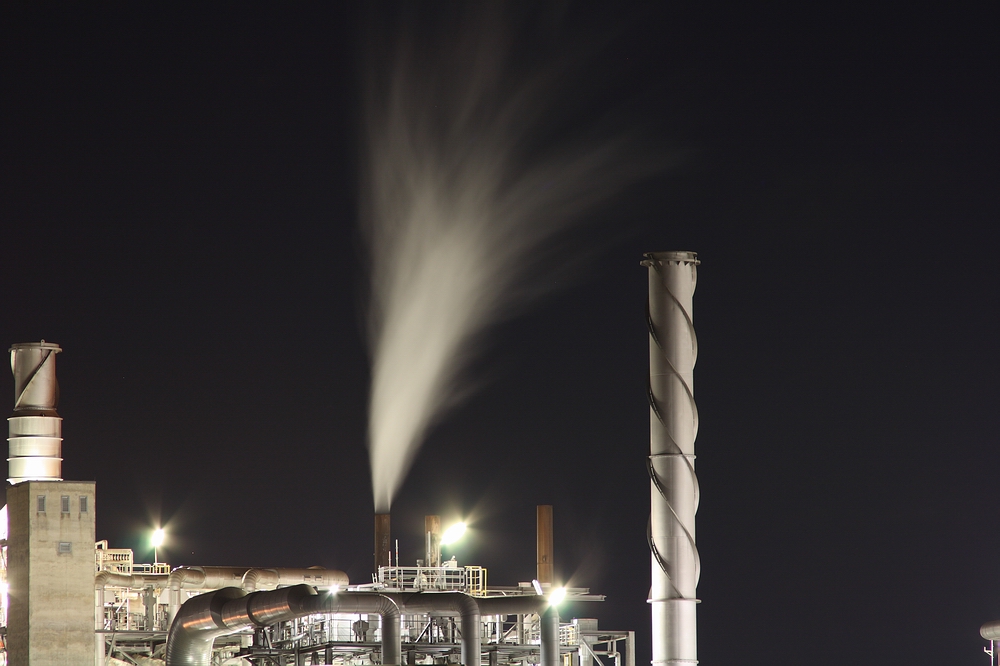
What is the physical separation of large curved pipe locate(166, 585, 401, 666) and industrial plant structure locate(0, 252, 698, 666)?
4 cm

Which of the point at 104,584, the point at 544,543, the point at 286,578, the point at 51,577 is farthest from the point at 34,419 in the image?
the point at 544,543

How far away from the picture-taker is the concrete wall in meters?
46.6

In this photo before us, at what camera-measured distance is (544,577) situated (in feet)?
214

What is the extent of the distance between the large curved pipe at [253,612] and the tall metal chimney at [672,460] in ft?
32.9

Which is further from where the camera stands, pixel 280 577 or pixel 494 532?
pixel 494 532

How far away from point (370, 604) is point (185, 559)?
5762cm

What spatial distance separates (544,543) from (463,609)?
22975 mm

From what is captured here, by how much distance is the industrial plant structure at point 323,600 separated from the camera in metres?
43.0

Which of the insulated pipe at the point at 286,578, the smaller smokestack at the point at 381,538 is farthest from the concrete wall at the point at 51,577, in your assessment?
the smaller smokestack at the point at 381,538

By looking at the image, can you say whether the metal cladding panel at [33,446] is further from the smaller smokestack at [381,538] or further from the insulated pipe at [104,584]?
the smaller smokestack at [381,538]

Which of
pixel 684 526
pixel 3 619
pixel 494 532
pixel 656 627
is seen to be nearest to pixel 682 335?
pixel 684 526

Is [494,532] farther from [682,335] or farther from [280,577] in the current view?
[682,335]

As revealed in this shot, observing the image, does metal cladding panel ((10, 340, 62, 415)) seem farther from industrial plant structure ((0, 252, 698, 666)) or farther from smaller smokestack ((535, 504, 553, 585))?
smaller smokestack ((535, 504, 553, 585))

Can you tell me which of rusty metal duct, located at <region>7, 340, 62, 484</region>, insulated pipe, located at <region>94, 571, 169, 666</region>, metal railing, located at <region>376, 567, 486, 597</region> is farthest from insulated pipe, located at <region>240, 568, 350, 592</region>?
rusty metal duct, located at <region>7, 340, 62, 484</region>
